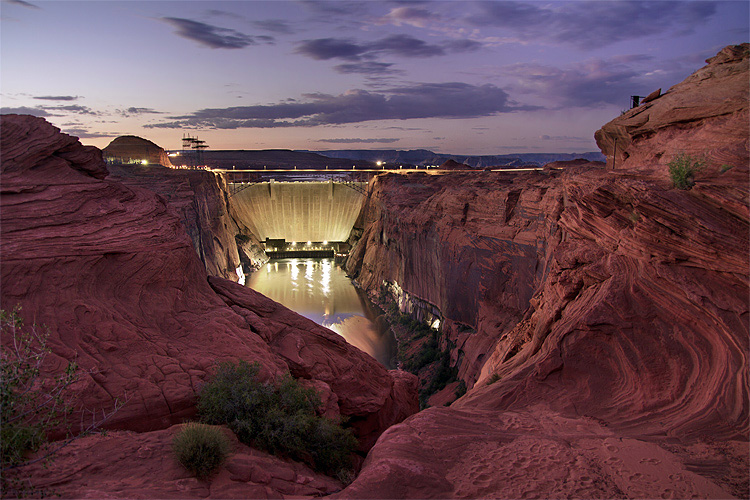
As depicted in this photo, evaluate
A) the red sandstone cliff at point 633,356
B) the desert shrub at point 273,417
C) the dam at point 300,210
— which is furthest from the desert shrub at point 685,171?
the dam at point 300,210

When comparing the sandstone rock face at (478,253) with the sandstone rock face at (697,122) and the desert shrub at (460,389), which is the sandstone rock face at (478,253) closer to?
the desert shrub at (460,389)

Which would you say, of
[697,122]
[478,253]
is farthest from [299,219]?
[697,122]

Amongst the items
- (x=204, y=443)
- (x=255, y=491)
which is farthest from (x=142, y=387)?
(x=255, y=491)

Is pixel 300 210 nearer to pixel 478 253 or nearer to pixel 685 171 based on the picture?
pixel 478 253

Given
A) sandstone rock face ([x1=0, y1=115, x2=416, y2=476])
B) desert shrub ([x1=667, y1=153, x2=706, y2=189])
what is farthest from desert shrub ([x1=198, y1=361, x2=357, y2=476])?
desert shrub ([x1=667, y1=153, x2=706, y2=189])

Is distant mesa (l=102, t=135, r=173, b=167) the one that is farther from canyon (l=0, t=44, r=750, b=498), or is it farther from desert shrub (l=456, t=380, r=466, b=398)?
canyon (l=0, t=44, r=750, b=498)

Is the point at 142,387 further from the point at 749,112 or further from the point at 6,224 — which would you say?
the point at 749,112
